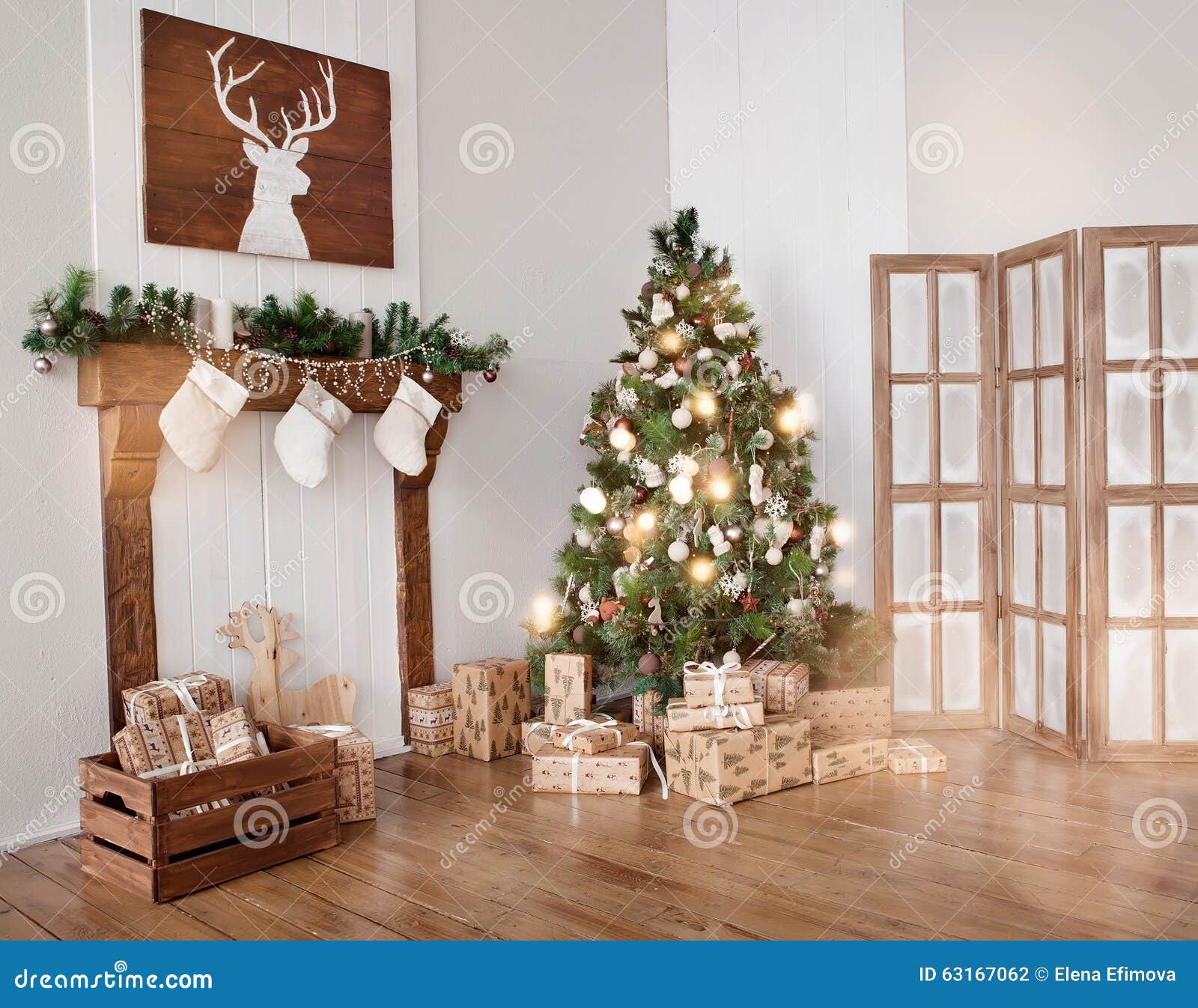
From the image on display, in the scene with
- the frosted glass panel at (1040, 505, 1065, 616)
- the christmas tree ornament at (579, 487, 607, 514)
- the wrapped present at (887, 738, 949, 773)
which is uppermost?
the christmas tree ornament at (579, 487, 607, 514)

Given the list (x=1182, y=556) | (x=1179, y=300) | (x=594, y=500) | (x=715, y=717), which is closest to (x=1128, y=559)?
(x=1182, y=556)

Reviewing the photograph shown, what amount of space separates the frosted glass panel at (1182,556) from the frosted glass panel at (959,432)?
2.58 ft

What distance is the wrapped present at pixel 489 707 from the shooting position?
4.32 metres

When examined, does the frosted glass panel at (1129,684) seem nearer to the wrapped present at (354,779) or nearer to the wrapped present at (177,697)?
the wrapped present at (354,779)

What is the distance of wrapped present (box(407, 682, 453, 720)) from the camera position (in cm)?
438

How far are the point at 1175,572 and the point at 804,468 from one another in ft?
4.67

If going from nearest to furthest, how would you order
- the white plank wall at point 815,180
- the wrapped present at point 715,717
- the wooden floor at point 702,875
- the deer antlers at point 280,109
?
1. the wooden floor at point 702,875
2. the deer antlers at point 280,109
3. the wrapped present at point 715,717
4. the white plank wall at point 815,180

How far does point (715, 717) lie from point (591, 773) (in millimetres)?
475

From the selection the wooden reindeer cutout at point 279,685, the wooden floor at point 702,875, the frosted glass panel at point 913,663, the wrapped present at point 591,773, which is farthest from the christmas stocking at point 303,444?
the frosted glass panel at point 913,663

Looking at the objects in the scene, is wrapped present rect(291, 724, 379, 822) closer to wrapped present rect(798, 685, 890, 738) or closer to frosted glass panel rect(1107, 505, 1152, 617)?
wrapped present rect(798, 685, 890, 738)

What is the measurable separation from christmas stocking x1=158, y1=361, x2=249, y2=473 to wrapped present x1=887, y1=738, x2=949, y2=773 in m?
2.58

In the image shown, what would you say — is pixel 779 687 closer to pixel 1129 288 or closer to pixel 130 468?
pixel 1129 288

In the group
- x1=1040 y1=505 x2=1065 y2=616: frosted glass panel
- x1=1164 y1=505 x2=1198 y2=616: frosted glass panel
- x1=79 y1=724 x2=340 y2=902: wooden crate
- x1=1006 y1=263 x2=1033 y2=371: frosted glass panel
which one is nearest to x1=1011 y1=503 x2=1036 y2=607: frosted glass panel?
x1=1040 y1=505 x2=1065 y2=616: frosted glass panel

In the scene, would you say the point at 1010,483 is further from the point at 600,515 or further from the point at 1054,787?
the point at 600,515
